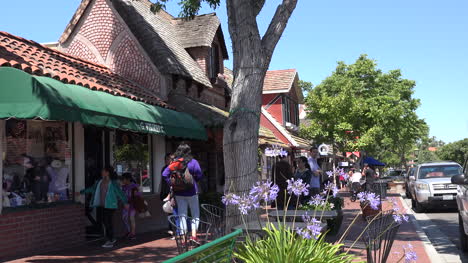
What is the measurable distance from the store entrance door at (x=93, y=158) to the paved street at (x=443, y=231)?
23.0 ft

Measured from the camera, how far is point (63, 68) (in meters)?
10.5

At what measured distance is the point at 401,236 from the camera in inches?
404

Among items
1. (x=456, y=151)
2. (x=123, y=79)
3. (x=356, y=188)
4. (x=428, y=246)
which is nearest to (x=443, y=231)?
(x=428, y=246)

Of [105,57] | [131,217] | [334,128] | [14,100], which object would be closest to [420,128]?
[334,128]

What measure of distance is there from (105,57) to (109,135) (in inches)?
150

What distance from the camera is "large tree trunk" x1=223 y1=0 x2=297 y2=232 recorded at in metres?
6.67

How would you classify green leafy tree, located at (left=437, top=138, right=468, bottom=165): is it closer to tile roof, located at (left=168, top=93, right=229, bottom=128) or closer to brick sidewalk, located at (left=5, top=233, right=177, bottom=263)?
tile roof, located at (left=168, top=93, right=229, bottom=128)

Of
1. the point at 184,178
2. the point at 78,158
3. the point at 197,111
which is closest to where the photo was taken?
the point at 184,178

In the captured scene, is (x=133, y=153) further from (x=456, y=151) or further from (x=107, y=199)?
(x=456, y=151)

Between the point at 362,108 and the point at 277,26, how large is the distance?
22.4 metres

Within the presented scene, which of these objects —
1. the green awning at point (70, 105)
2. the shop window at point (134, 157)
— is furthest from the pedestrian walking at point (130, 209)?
the shop window at point (134, 157)

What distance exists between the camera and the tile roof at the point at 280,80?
28.9 meters

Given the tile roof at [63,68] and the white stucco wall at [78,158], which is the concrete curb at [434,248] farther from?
the tile roof at [63,68]

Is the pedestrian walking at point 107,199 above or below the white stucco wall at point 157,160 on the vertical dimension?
below
